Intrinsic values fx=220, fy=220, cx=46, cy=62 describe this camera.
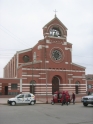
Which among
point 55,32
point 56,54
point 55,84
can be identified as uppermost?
point 55,32

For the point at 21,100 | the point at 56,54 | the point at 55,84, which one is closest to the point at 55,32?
the point at 56,54

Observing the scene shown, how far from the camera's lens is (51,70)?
48969mm

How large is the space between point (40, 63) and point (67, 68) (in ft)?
21.4

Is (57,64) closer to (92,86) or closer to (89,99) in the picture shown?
(92,86)

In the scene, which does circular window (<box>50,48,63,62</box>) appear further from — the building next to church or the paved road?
the paved road

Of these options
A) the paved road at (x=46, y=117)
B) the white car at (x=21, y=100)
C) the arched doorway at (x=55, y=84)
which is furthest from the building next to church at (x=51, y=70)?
the paved road at (x=46, y=117)

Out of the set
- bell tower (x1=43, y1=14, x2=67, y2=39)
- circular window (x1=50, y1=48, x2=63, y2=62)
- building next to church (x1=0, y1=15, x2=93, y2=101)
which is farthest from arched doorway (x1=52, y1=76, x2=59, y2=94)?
bell tower (x1=43, y1=14, x2=67, y2=39)

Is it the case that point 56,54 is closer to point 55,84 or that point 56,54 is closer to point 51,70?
point 51,70

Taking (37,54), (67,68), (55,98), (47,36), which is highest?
(47,36)

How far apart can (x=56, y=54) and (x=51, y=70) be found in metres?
4.05

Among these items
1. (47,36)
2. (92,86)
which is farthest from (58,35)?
(92,86)

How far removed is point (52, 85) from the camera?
163 feet

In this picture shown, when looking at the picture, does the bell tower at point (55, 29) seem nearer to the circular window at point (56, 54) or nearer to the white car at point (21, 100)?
the circular window at point (56, 54)

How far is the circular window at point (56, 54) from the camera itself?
49.8 metres
